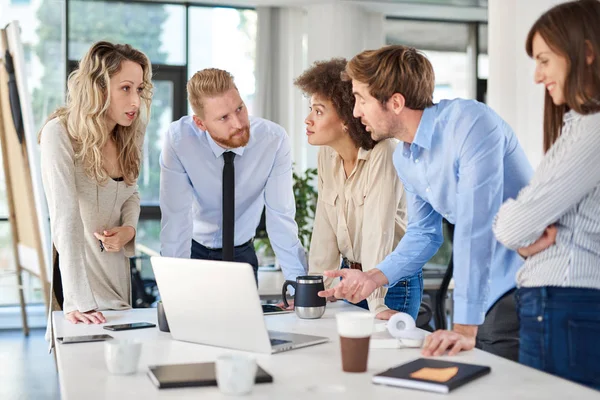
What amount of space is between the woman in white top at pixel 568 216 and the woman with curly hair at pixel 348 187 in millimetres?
1023

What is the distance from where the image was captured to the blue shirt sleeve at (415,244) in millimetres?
2408

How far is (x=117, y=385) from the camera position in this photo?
156cm

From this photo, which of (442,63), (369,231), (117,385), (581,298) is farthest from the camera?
(442,63)

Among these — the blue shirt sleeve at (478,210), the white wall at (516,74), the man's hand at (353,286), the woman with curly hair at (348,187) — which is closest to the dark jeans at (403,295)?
the woman with curly hair at (348,187)

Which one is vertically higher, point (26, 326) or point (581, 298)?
point (581, 298)

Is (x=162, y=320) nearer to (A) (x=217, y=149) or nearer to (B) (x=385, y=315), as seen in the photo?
(B) (x=385, y=315)

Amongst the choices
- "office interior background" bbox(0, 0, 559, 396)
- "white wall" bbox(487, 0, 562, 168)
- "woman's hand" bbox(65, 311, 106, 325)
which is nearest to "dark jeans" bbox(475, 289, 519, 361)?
"woman's hand" bbox(65, 311, 106, 325)

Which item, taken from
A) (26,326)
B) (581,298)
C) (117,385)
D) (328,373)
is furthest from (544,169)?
(26,326)

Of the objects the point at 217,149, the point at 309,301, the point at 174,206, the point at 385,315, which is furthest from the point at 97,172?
the point at 385,315

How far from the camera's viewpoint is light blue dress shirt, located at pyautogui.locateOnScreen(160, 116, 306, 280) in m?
3.14

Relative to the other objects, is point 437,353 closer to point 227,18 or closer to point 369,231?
point 369,231

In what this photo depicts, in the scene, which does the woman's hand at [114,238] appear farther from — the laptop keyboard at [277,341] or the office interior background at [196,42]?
the office interior background at [196,42]

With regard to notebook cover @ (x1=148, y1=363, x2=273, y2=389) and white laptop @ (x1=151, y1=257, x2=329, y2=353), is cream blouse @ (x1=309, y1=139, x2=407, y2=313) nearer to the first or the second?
white laptop @ (x1=151, y1=257, x2=329, y2=353)

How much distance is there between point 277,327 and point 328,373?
59cm
